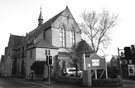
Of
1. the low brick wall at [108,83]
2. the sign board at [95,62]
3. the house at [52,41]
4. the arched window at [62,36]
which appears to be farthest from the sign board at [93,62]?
the arched window at [62,36]

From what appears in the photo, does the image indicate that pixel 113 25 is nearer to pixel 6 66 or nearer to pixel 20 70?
pixel 20 70

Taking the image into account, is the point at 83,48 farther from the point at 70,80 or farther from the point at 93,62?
the point at 93,62

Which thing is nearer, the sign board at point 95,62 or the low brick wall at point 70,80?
the sign board at point 95,62

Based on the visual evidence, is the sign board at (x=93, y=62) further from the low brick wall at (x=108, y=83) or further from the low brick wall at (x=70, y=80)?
the low brick wall at (x=70, y=80)

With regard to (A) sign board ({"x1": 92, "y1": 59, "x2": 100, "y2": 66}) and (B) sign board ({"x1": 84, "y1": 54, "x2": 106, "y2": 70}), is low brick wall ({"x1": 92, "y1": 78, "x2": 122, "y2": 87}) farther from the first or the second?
(A) sign board ({"x1": 92, "y1": 59, "x2": 100, "y2": 66})

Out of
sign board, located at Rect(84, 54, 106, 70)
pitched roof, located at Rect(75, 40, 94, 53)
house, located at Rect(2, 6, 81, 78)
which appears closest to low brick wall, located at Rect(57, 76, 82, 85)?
sign board, located at Rect(84, 54, 106, 70)

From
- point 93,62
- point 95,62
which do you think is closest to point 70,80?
point 93,62

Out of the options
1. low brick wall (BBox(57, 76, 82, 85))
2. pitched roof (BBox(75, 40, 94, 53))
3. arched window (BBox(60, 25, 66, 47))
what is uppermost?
arched window (BBox(60, 25, 66, 47))

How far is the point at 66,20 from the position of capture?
41250 mm

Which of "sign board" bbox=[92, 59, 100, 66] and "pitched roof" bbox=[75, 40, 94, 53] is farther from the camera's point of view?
"pitched roof" bbox=[75, 40, 94, 53]

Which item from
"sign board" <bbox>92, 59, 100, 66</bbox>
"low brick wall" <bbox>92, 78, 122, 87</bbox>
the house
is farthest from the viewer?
the house

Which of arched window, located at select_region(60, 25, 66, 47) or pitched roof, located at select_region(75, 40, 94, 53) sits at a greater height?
arched window, located at select_region(60, 25, 66, 47)

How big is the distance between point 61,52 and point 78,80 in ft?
65.0

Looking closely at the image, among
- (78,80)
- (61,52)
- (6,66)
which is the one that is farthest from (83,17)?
(6,66)
